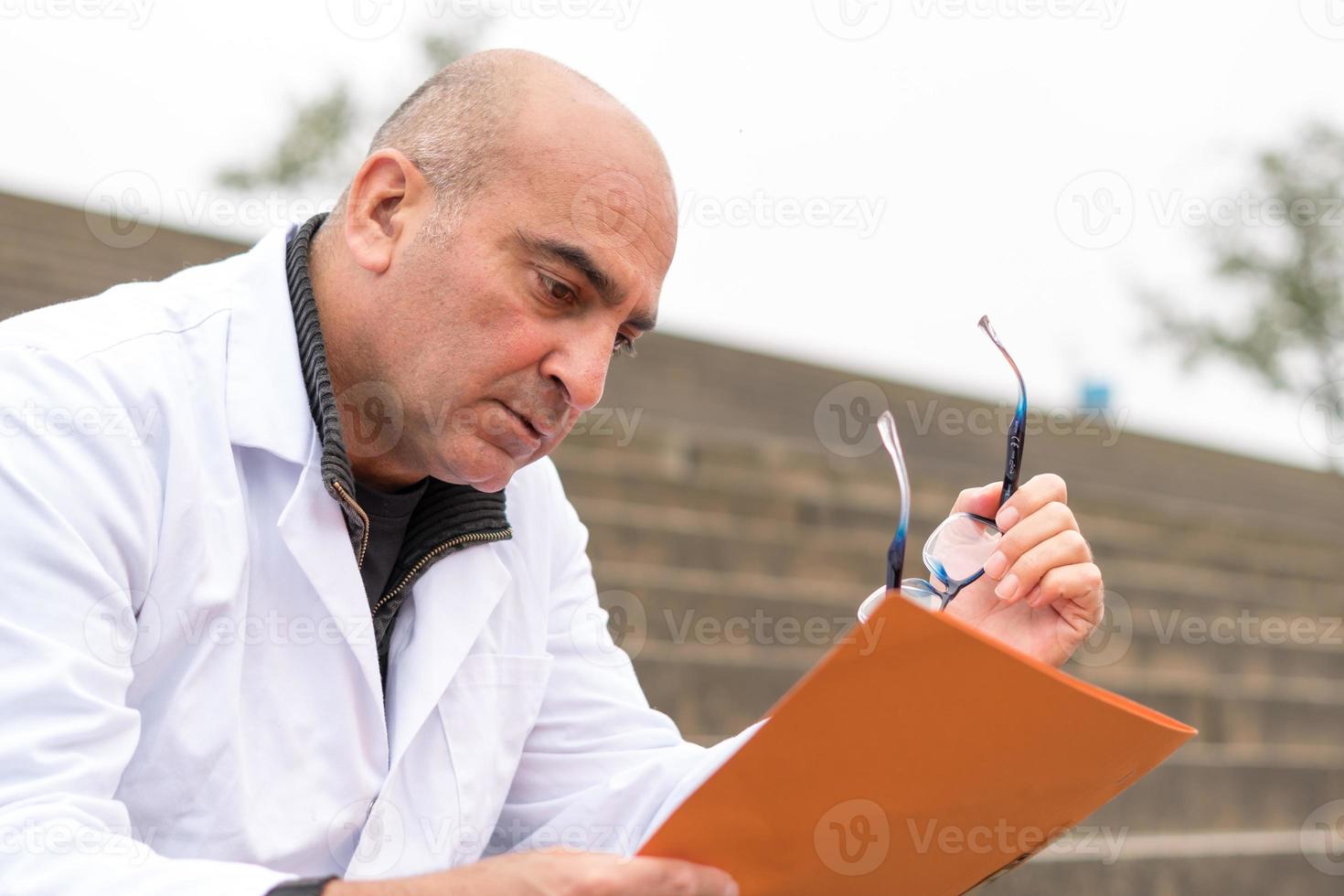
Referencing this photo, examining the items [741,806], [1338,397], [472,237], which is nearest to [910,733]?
[741,806]

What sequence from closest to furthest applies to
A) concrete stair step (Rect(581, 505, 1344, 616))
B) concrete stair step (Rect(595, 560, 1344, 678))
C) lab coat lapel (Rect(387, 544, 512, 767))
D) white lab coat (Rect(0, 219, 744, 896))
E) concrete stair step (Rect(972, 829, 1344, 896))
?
white lab coat (Rect(0, 219, 744, 896))
lab coat lapel (Rect(387, 544, 512, 767))
concrete stair step (Rect(972, 829, 1344, 896))
concrete stair step (Rect(595, 560, 1344, 678))
concrete stair step (Rect(581, 505, 1344, 616))

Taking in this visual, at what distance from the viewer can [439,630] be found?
189cm

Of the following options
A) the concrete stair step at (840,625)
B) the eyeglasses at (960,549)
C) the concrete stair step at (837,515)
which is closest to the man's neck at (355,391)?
the eyeglasses at (960,549)

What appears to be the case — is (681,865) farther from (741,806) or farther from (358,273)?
(358,273)

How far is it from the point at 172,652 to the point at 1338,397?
37.6 ft

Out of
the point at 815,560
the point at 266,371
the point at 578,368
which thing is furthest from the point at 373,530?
the point at 815,560

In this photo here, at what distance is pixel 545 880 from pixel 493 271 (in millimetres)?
775

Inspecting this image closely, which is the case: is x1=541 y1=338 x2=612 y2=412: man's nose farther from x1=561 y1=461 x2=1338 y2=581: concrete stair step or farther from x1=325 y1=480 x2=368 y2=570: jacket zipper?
x1=561 y1=461 x2=1338 y2=581: concrete stair step

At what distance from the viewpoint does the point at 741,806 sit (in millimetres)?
1284

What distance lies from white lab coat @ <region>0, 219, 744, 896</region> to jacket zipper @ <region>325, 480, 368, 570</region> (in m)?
0.04

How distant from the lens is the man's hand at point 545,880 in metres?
1.29

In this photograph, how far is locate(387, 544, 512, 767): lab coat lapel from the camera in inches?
71.7

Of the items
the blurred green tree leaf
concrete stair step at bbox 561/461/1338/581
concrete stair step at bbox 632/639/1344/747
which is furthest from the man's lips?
the blurred green tree leaf

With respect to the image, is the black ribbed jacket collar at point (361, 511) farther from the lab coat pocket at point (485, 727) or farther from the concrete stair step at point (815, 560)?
the concrete stair step at point (815, 560)
